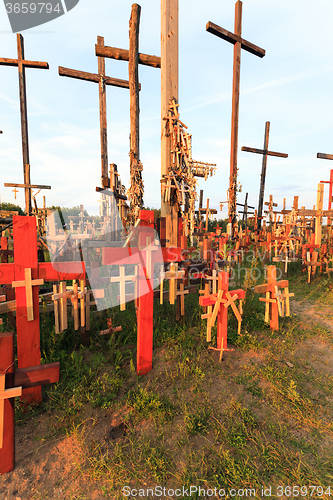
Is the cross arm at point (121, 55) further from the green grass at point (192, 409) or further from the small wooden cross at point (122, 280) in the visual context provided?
the green grass at point (192, 409)

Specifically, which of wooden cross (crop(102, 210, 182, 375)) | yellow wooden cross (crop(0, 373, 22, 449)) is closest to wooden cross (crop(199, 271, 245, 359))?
wooden cross (crop(102, 210, 182, 375))

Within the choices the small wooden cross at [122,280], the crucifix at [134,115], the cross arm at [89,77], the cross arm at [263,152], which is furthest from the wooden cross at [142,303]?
the cross arm at [263,152]

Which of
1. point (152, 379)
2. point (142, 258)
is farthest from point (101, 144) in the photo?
point (152, 379)

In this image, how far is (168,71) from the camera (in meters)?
4.13

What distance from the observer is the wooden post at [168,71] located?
4.07 metres

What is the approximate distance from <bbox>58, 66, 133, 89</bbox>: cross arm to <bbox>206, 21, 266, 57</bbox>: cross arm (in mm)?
3691

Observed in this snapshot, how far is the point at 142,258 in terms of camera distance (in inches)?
140

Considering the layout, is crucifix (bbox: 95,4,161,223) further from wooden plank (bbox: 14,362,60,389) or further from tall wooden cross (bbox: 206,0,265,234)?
tall wooden cross (bbox: 206,0,265,234)

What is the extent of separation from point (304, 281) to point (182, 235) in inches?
261

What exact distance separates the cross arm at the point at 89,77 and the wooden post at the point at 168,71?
496cm

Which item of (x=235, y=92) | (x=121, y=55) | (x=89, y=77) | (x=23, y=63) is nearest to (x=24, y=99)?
(x=23, y=63)

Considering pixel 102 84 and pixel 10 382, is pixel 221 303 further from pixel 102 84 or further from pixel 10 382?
pixel 102 84

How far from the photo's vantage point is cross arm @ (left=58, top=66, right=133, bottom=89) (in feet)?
25.5

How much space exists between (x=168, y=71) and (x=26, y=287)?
3865 millimetres
